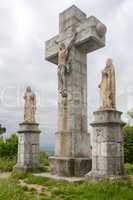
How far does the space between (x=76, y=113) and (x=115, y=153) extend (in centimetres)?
256

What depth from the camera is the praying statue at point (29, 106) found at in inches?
476

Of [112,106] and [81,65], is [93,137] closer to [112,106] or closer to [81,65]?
[112,106]

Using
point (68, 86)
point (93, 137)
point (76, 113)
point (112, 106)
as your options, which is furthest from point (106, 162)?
point (68, 86)

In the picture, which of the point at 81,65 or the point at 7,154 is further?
the point at 7,154

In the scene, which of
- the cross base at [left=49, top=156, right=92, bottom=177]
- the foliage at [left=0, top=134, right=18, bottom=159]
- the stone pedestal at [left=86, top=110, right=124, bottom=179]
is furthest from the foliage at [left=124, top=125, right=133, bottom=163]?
the stone pedestal at [left=86, top=110, right=124, bottom=179]

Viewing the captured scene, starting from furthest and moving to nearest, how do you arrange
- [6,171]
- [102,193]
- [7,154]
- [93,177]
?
[7,154], [6,171], [93,177], [102,193]

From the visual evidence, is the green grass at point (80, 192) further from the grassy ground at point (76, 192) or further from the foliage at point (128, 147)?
the foliage at point (128, 147)

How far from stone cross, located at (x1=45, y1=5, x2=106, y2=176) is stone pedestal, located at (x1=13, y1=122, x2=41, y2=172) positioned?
1.86 metres

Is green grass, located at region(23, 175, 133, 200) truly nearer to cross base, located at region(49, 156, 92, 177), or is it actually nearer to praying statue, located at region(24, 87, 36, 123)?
cross base, located at region(49, 156, 92, 177)

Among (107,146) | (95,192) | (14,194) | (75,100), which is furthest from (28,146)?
(95,192)

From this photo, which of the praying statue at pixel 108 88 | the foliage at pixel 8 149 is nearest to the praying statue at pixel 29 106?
the praying statue at pixel 108 88

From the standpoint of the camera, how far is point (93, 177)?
26.2 feet

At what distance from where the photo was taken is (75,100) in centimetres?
1012

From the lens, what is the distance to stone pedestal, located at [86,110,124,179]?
25.8 ft
